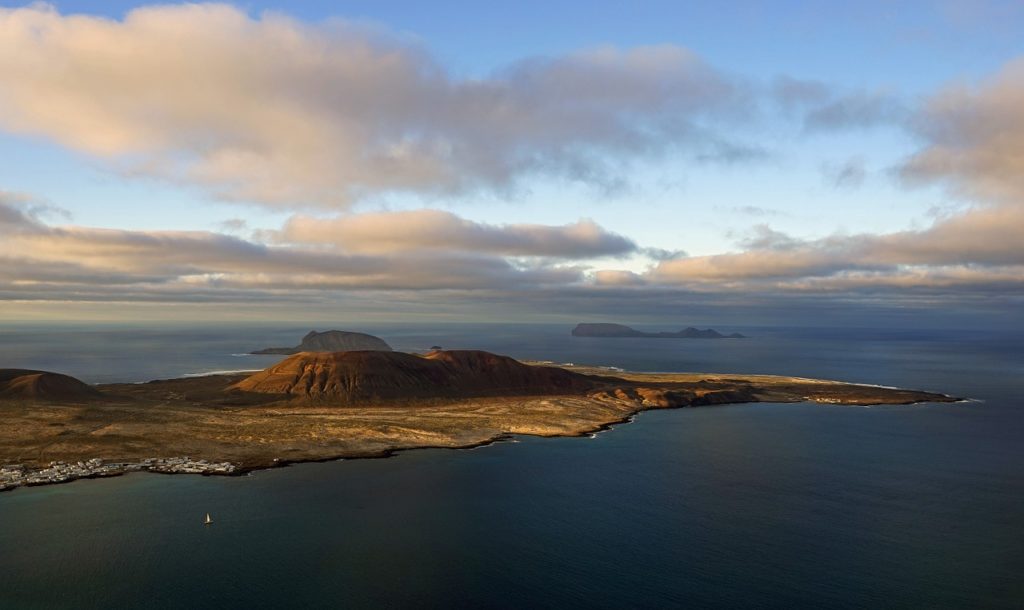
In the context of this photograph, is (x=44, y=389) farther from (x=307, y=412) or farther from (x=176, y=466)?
(x=176, y=466)

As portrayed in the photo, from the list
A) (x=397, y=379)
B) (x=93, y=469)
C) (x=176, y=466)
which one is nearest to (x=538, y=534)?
(x=176, y=466)

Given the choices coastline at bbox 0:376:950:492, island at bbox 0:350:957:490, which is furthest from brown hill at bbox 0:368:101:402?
coastline at bbox 0:376:950:492

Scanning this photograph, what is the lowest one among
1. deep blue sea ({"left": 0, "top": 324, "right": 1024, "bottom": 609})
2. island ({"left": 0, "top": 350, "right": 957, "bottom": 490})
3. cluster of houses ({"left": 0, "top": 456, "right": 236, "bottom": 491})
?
deep blue sea ({"left": 0, "top": 324, "right": 1024, "bottom": 609})

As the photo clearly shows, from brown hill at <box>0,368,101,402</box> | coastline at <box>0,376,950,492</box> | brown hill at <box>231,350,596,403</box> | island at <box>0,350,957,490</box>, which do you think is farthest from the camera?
brown hill at <box>231,350,596,403</box>

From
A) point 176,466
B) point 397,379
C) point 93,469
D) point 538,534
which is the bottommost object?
point 538,534

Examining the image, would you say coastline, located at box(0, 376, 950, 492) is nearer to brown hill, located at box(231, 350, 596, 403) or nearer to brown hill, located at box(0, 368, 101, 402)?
brown hill, located at box(231, 350, 596, 403)

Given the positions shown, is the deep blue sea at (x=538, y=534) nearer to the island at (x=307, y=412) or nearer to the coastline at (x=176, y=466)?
the coastline at (x=176, y=466)

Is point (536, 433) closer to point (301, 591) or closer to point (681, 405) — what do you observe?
point (681, 405)
